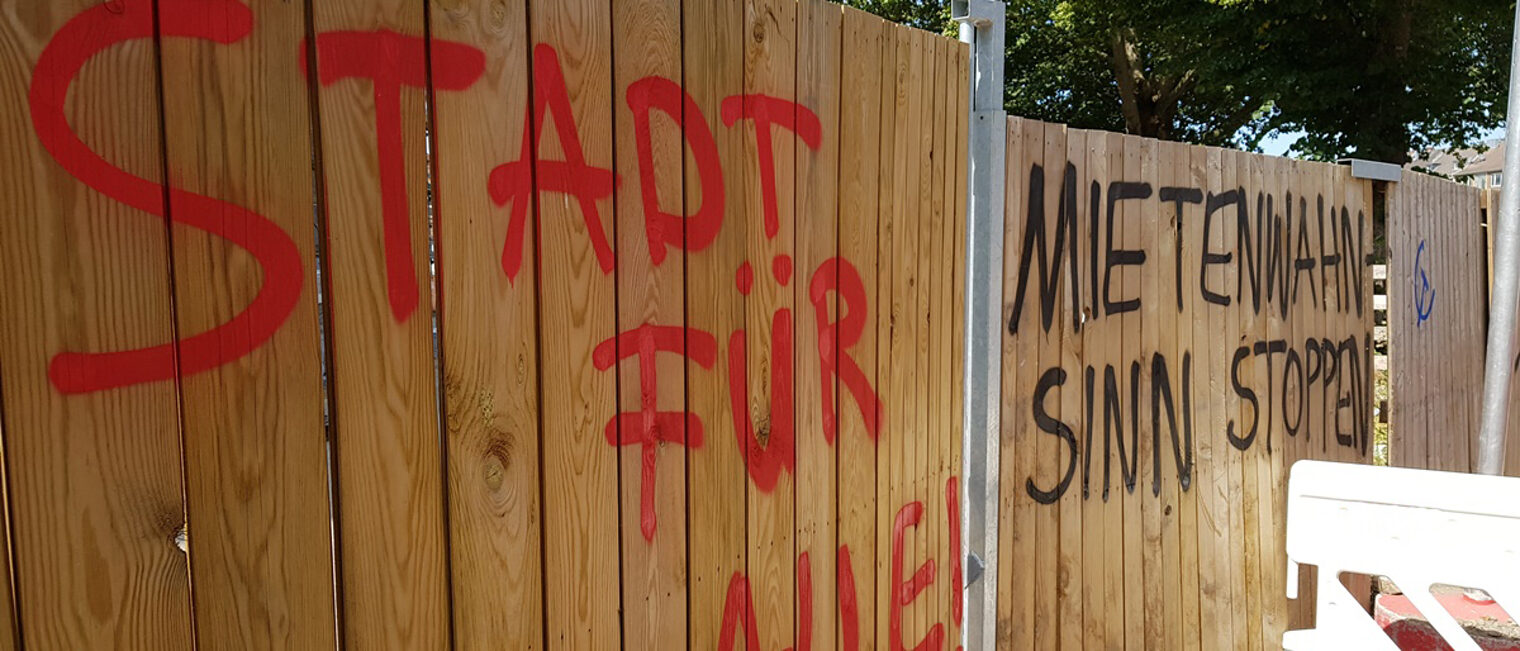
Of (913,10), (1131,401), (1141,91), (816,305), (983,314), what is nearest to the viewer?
(816,305)

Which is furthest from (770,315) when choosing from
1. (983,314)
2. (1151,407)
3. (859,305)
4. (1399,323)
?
(1399,323)

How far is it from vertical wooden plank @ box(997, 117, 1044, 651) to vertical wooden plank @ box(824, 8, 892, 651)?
72 cm

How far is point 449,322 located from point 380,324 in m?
0.11

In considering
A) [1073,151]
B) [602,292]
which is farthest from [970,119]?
[602,292]

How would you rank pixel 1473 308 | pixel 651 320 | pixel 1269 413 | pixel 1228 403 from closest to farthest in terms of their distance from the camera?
pixel 651 320, pixel 1228 403, pixel 1269 413, pixel 1473 308

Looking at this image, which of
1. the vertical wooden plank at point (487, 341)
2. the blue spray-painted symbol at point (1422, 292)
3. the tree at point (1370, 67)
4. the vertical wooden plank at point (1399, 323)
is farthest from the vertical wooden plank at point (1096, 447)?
the tree at point (1370, 67)

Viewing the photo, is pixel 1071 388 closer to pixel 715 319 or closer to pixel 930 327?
pixel 930 327

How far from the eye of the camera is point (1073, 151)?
3.25m

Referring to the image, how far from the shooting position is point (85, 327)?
1134 mm

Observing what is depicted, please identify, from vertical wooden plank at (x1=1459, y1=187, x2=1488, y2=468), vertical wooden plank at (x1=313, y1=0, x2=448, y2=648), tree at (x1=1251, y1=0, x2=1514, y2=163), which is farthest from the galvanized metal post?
tree at (x1=1251, y1=0, x2=1514, y2=163)

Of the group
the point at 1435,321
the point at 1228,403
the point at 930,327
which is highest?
the point at 930,327

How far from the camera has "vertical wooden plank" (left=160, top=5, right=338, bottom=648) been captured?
121cm

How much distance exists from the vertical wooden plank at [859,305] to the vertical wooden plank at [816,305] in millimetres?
27

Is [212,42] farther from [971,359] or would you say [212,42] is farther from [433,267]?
[971,359]
